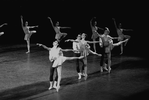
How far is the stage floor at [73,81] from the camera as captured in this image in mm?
6773

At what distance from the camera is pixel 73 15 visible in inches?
800

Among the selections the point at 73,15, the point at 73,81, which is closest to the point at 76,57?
the point at 73,81

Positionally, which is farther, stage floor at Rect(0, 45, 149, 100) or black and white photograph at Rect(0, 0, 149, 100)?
black and white photograph at Rect(0, 0, 149, 100)

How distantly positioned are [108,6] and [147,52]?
570 centimetres

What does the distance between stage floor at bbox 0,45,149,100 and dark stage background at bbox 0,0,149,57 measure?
23.5ft

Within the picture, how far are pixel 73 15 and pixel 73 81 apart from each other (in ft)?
41.8

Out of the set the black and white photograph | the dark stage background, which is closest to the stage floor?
the black and white photograph

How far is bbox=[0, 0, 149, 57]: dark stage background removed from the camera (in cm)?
1834

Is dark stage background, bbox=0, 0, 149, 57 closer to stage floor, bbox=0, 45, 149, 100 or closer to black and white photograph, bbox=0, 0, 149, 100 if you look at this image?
black and white photograph, bbox=0, 0, 149, 100

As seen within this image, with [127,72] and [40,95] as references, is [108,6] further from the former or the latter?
[40,95]

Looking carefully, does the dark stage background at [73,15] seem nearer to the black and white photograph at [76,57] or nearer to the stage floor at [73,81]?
the black and white photograph at [76,57]

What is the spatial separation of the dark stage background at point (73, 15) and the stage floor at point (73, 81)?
716 cm

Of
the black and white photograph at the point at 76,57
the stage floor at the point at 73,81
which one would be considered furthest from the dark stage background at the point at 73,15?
the stage floor at the point at 73,81

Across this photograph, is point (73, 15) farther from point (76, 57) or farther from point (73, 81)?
point (76, 57)
